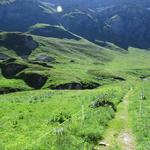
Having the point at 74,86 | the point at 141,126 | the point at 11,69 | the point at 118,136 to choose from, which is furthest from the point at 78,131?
the point at 11,69

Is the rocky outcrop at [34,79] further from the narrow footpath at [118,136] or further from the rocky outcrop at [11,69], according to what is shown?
the narrow footpath at [118,136]

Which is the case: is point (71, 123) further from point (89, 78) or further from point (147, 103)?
point (89, 78)

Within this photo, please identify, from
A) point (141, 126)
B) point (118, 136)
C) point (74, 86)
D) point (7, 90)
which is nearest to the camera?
point (118, 136)

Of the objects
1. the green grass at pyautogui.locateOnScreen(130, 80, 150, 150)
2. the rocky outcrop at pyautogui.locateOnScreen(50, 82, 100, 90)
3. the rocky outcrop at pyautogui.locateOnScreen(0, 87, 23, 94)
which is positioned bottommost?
the rocky outcrop at pyautogui.locateOnScreen(50, 82, 100, 90)

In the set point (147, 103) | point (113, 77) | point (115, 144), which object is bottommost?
point (113, 77)

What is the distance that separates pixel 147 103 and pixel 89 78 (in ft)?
304

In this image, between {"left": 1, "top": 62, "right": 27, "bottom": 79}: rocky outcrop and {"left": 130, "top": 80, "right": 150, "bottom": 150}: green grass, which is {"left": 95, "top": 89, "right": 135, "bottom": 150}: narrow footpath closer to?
{"left": 130, "top": 80, "right": 150, "bottom": 150}: green grass

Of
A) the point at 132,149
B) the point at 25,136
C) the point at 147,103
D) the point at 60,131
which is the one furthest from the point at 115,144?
the point at 147,103

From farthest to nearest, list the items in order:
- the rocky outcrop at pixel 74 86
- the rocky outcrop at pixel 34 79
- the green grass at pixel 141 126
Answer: the rocky outcrop at pixel 34 79
the rocky outcrop at pixel 74 86
the green grass at pixel 141 126

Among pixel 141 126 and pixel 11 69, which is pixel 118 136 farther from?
pixel 11 69

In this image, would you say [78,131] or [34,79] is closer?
[78,131]

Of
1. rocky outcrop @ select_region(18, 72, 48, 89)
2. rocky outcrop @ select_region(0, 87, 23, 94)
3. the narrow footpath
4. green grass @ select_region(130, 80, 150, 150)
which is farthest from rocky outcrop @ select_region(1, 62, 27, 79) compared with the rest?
the narrow footpath

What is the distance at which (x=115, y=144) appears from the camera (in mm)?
31594

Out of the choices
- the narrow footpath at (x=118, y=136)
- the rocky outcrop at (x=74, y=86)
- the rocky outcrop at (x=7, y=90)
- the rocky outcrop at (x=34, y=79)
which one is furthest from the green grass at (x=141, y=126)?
the rocky outcrop at (x=34, y=79)
